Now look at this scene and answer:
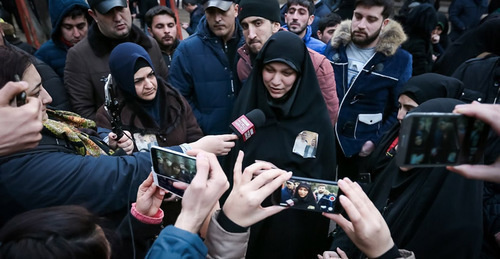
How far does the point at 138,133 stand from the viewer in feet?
7.89

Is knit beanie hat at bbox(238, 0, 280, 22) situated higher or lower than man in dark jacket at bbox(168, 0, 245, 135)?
higher

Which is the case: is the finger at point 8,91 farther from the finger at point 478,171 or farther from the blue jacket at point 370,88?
the blue jacket at point 370,88

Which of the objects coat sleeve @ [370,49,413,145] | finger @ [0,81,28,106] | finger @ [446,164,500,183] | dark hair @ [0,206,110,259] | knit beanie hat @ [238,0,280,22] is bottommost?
coat sleeve @ [370,49,413,145]

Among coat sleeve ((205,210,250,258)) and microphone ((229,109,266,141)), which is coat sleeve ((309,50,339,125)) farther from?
coat sleeve ((205,210,250,258))

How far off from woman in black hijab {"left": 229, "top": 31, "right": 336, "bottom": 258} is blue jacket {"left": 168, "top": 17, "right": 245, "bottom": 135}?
2.94 ft

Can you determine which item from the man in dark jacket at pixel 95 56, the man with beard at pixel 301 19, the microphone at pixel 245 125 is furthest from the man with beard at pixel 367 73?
the man in dark jacket at pixel 95 56

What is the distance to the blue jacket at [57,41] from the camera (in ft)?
11.1

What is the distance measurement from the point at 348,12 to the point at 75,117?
5888 mm

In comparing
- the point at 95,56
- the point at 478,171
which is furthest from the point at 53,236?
the point at 95,56

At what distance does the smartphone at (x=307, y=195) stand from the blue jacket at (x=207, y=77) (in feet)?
6.81

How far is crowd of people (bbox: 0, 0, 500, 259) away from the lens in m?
1.21

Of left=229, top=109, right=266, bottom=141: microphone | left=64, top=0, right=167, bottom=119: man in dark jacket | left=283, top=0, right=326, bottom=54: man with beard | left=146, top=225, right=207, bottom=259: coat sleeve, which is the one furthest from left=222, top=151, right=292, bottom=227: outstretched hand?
left=283, top=0, right=326, bottom=54: man with beard

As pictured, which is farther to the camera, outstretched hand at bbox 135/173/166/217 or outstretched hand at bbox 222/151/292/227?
outstretched hand at bbox 135/173/166/217

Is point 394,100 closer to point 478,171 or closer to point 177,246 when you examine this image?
point 478,171
